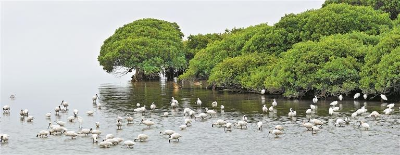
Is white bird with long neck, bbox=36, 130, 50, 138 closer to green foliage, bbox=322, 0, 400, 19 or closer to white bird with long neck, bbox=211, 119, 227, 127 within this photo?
white bird with long neck, bbox=211, 119, 227, 127

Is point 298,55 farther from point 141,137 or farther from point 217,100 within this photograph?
point 141,137

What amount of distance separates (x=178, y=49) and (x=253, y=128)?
60.1 metres

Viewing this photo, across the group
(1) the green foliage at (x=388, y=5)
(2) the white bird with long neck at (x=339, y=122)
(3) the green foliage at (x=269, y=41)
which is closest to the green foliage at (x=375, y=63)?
(2) the white bird with long neck at (x=339, y=122)

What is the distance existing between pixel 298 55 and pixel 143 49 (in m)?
38.2

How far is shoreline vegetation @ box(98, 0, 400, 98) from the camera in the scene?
52219mm

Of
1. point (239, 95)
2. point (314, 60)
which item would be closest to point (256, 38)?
point (239, 95)

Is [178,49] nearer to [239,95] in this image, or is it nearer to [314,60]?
[239,95]

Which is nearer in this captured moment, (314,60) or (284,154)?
(284,154)

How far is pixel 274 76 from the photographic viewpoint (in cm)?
5716

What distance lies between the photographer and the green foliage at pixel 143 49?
9012cm

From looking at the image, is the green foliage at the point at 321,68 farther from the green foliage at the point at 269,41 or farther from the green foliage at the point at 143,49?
the green foliage at the point at 143,49

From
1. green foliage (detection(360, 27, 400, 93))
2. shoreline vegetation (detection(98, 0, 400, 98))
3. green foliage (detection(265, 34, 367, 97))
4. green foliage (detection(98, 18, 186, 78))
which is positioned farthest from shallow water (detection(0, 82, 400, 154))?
green foliage (detection(98, 18, 186, 78))

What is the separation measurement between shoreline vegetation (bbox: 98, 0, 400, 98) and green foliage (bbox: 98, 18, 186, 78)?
0.48 ft

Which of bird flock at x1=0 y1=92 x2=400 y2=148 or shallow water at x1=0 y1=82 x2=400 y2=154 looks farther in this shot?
bird flock at x1=0 y1=92 x2=400 y2=148
